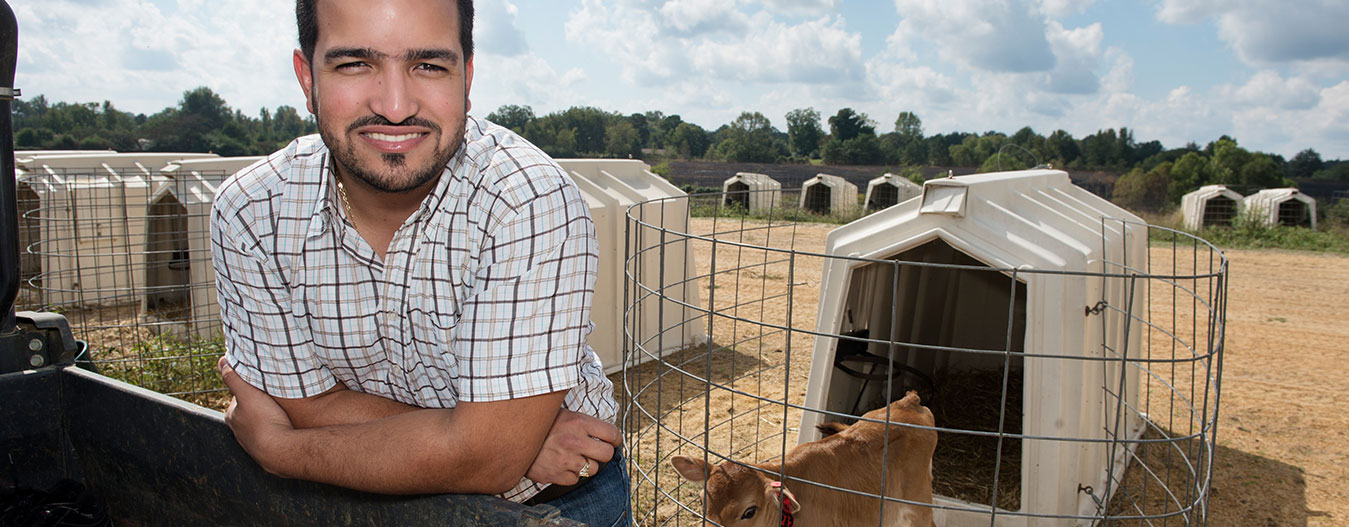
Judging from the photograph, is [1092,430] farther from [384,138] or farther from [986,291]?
[384,138]

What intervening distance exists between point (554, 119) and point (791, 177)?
19.7m

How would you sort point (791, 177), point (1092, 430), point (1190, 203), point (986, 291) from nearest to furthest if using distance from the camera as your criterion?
point (1092, 430) < point (986, 291) < point (1190, 203) < point (791, 177)

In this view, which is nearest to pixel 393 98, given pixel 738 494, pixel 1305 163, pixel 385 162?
pixel 385 162

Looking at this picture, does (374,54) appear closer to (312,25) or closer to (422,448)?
(312,25)

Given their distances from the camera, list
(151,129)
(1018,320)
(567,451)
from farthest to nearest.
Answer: (151,129), (1018,320), (567,451)

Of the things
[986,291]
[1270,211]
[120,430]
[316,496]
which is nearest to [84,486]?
[120,430]

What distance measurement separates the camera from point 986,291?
6090 mm

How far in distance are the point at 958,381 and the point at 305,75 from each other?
525cm

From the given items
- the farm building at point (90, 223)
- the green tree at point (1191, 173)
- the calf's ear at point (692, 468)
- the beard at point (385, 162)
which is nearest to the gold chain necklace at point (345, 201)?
the beard at point (385, 162)

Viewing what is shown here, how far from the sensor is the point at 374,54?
1561 millimetres

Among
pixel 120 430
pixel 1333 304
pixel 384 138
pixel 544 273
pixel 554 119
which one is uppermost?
pixel 554 119

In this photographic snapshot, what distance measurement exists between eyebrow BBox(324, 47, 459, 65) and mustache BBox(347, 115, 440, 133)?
0.11 meters

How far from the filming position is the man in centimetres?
152

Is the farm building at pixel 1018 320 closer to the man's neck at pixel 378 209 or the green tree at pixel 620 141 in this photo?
the man's neck at pixel 378 209
